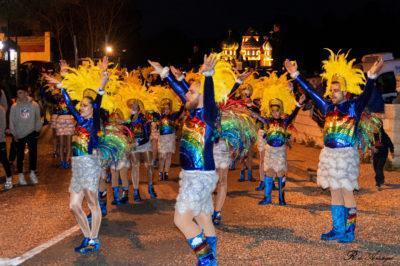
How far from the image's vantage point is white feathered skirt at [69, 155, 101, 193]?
671cm

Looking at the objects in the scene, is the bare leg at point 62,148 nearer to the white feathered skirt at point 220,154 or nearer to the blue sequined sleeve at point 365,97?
the white feathered skirt at point 220,154

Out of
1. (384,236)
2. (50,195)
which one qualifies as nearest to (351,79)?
(384,236)

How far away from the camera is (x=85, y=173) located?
22.1 feet

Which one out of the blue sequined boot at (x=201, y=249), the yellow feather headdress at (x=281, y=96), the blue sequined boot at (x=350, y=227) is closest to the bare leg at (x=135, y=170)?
the yellow feather headdress at (x=281, y=96)

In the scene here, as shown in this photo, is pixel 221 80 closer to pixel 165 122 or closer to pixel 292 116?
pixel 292 116

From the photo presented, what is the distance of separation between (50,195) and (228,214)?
3677mm

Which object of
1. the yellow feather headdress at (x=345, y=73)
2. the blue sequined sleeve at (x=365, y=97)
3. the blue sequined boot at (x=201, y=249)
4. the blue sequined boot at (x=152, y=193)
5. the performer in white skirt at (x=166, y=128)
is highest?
the yellow feather headdress at (x=345, y=73)

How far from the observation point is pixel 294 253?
6.57 meters

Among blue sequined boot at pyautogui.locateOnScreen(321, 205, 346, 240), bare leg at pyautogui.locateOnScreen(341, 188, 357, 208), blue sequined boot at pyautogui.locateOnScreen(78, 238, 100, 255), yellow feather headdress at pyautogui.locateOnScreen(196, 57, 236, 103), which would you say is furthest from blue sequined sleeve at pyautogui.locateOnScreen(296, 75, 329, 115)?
blue sequined boot at pyautogui.locateOnScreen(78, 238, 100, 255)

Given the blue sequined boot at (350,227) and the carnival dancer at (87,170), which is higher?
the carnival dancer at (87,170)

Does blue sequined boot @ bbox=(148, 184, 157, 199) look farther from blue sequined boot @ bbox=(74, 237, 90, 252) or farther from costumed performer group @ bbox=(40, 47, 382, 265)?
blue sequined boot @ bbox=(74, 237, 90, 252)

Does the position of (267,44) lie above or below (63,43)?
below

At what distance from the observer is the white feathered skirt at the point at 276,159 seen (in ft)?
30.5

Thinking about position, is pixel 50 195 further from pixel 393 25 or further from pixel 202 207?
pixel 393 25
